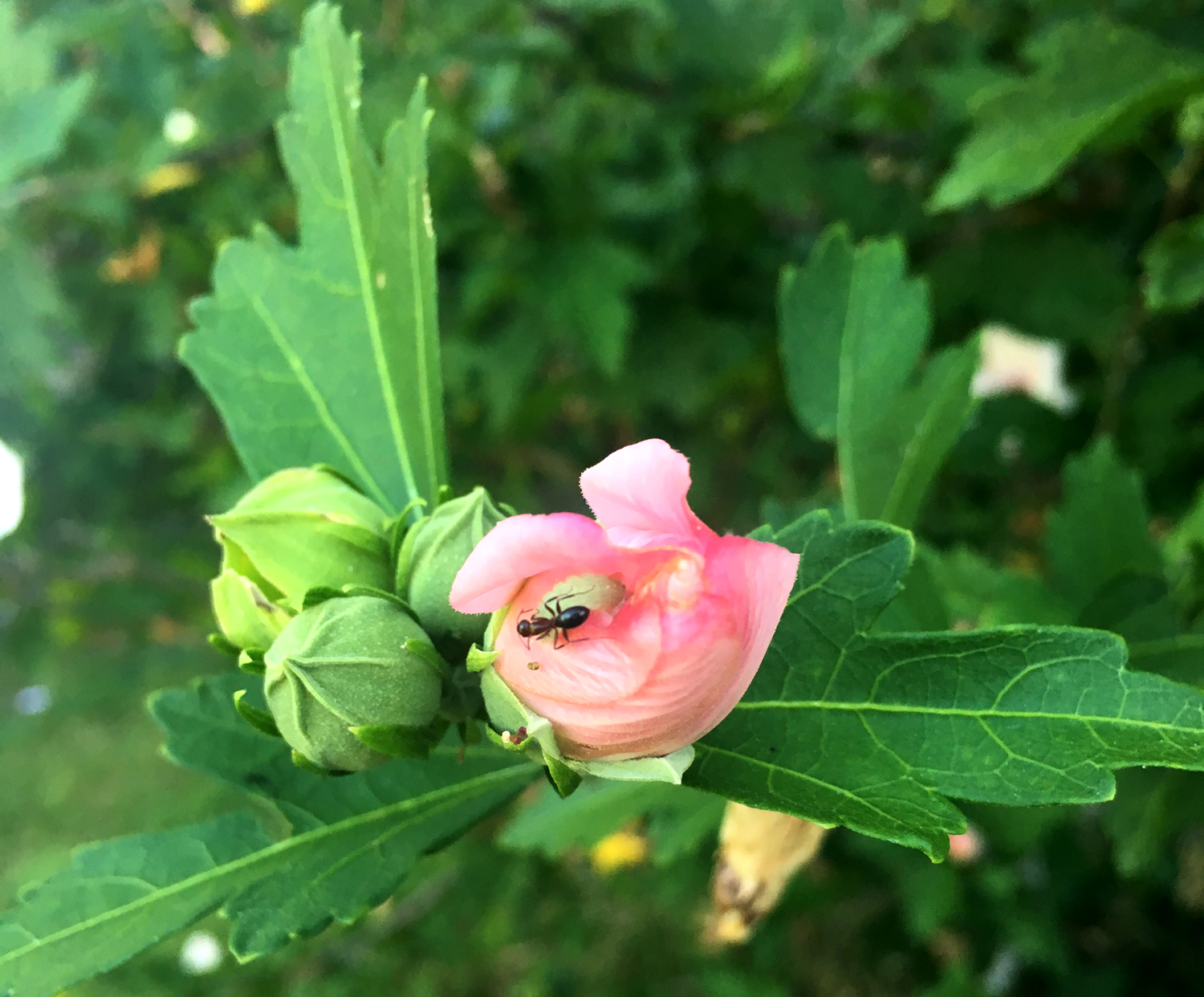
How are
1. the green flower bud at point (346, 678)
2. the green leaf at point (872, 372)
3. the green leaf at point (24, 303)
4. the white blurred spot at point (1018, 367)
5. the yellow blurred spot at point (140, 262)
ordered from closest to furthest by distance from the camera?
the green flower bud at point (346, 678) → the green leaf at point (872, 372) → the green leaf at point (24, 303) → the yellow blurred spot at point (140, 262) → the white blurred spot at point (1018, 367)

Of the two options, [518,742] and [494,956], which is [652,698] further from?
[494,956]

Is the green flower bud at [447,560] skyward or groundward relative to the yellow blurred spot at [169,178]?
skyward

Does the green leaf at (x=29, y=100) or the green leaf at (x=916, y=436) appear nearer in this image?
the green leaf at (x=916, y=436)

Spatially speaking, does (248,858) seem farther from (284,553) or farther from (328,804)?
(284,553)

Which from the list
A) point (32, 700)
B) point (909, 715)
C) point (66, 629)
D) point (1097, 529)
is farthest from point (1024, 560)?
point (32, 700)

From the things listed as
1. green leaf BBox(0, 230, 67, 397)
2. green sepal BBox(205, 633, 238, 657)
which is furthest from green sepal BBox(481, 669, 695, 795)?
green leaf BBox(0, 230, 67, 397)

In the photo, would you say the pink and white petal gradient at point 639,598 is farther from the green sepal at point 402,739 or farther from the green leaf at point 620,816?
the green leaf at point 620,816

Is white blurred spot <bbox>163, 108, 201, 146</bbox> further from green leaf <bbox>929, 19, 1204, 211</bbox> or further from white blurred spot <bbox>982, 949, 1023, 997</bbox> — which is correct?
white blurred spot <bbox>982, 949, 1023, 997</bbox>

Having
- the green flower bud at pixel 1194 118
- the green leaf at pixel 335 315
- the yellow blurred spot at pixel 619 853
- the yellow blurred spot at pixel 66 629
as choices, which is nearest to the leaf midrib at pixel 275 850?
the green leaf at pixel 335 315
